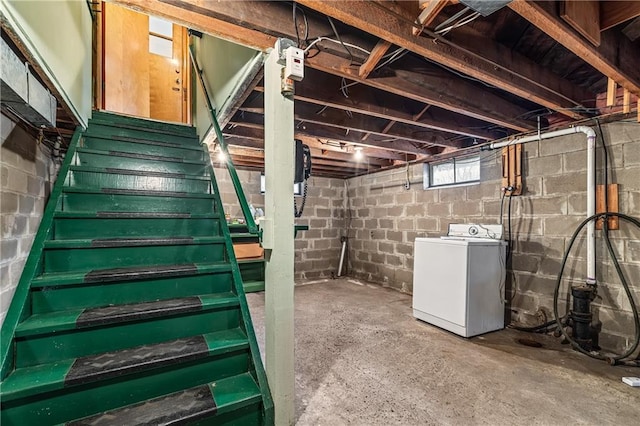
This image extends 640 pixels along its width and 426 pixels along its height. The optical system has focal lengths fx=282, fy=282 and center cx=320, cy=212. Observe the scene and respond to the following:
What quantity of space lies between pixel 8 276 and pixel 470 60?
9.32 ft


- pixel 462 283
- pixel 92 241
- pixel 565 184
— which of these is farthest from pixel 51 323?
pixel 565 184

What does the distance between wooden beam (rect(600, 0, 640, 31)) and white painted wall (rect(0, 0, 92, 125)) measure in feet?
9.03

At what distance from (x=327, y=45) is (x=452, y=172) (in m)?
2.93

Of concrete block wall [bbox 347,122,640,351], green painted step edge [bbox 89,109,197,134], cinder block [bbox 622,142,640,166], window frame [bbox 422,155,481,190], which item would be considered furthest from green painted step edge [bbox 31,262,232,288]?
cinder block [bbox 622,142,640,166]

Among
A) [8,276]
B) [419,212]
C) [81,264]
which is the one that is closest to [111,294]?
[81,264]

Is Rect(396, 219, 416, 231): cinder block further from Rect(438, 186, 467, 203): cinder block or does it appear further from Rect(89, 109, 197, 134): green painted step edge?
Rect(89, 109, 197, 134): green painted step edge

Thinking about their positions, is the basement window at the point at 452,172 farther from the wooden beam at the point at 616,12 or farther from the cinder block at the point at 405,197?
the wooden beam at the point at 616,12

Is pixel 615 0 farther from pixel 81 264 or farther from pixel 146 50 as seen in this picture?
pixel 146 50

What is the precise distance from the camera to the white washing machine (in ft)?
9.18

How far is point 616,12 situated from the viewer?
1.49 m

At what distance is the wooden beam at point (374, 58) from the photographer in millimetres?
1658

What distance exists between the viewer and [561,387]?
1.97 m

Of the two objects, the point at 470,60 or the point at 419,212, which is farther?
the point at 419,212

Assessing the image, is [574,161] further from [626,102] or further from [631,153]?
[626,102]
